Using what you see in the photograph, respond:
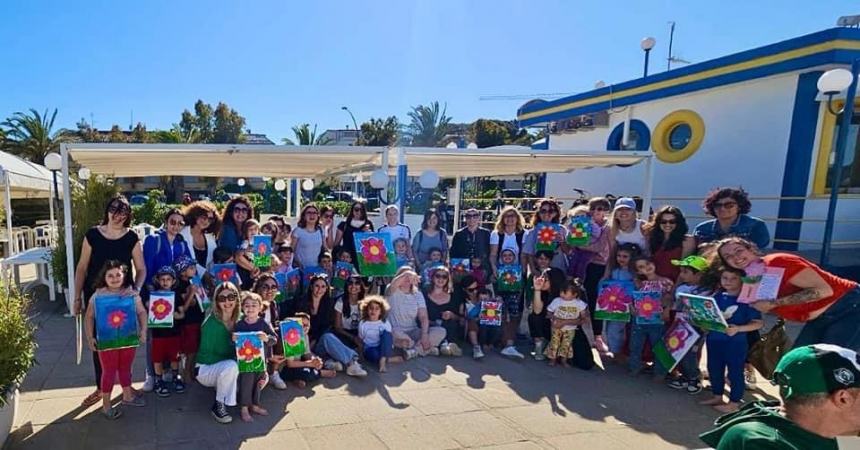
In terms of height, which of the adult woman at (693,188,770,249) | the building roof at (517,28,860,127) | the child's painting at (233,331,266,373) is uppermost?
the building roof at (517,28,860,127)

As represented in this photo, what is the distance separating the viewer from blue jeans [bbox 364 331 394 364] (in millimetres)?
4578

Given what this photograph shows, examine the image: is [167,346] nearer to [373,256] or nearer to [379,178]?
[373,256]

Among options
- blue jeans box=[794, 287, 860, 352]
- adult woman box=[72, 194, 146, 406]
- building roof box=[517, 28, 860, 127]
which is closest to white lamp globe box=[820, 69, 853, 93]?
building roof box=[517, 28, 860, 127]

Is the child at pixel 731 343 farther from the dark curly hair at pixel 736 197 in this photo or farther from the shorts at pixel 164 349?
the shorts at pixel 164 349

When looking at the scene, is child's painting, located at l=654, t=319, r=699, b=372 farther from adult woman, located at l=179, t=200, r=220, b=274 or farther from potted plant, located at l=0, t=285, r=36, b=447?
potted plant, located at l=0, t=285, r=36, b=447

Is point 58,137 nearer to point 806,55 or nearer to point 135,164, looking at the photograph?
point 135,164

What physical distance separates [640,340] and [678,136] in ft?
24.8

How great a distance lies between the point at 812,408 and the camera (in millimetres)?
1383

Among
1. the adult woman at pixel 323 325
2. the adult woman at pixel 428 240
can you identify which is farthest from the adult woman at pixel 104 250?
the adult woman at pixel 428 240

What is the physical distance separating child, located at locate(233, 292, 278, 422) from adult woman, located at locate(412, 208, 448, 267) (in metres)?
2.34

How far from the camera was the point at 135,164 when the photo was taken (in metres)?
6.93

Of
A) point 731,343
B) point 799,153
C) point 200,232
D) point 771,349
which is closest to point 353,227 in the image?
point 200,232

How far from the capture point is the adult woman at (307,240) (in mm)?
5297

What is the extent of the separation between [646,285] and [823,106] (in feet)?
21.2
